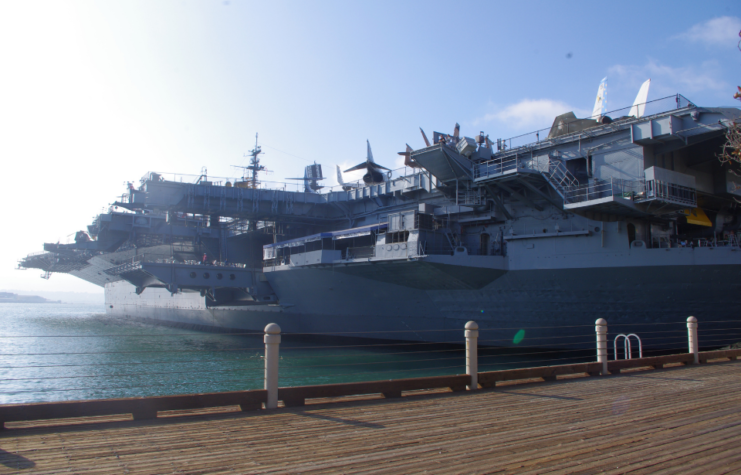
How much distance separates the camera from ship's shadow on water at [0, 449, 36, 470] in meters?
3.69

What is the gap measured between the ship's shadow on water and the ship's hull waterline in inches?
275

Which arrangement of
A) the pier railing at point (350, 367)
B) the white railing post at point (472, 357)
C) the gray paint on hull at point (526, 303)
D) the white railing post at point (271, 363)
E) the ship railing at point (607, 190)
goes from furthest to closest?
the gray paint on hull at point (526, 303), the ship railing at point (607, 190), the white railing post at point (472, 357), the white railing post at point (271, 363), the pier railing at point (350, 367)

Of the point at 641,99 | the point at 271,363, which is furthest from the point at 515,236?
the point at 271,363

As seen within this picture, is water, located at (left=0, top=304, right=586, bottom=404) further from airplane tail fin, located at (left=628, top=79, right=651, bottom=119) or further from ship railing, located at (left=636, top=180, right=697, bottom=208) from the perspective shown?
airplane tail fin, located at (left=628, top=79, right=651, bottom=119)

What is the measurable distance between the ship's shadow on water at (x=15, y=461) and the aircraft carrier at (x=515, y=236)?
9065 millimetres

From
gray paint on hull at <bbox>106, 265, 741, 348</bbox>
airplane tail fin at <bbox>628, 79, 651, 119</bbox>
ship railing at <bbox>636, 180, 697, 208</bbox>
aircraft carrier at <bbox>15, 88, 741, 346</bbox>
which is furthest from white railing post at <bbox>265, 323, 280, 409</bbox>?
airplane tail fin at <bbox>628, 79, 651, 119</bbox>

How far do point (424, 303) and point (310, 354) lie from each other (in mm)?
6415

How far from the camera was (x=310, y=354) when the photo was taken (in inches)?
918

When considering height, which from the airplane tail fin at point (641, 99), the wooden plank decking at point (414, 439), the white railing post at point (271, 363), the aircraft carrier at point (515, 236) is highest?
the airplane tail fin at point (641, 99)

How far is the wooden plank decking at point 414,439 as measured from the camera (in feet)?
12.4

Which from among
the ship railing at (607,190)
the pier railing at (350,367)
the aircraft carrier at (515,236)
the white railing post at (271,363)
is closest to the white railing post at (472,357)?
the pier railing at (350,367)

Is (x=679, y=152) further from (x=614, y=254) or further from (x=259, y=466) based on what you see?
(x=259, y=466)

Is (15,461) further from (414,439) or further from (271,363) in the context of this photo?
(414,439)

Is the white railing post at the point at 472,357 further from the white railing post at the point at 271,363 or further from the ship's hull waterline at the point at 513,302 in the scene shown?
the ship's hull waterline at the point at 513,302
